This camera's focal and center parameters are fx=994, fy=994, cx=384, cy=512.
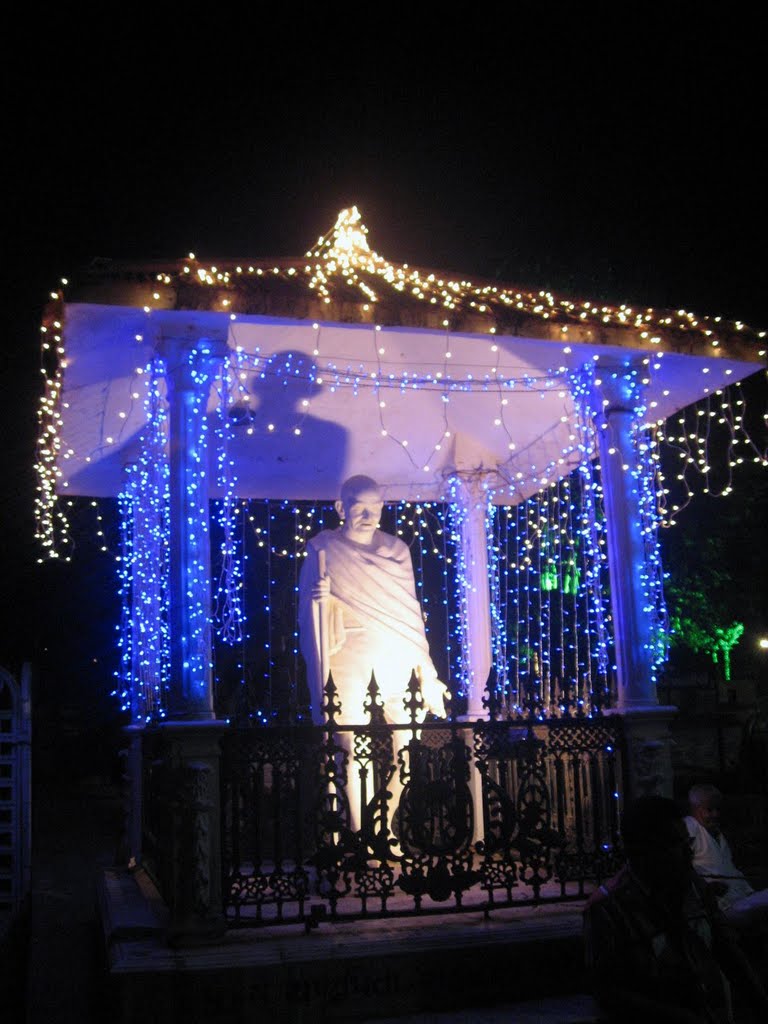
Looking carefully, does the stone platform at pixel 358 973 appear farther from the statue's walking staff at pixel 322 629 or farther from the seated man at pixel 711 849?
the statue's walking staff at pixel 322 629

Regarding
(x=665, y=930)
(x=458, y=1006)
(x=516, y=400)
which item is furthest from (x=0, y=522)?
(x=665, y=930)

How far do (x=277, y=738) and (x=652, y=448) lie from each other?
390 centimetres

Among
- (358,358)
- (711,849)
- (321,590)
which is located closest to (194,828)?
(321,590)

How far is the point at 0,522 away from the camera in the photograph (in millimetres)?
18281

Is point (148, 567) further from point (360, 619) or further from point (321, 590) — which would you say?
point (360, 619)

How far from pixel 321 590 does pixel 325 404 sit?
183 centimetres

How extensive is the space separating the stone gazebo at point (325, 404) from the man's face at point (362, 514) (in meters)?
0.92

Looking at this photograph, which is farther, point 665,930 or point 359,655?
point 359,655

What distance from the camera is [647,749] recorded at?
688 cm

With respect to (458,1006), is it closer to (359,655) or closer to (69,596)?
(359,655)

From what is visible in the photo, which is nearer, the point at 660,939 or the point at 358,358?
the point at 660,939

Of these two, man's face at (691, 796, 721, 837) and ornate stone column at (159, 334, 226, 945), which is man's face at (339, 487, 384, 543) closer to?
ornate stone column at (159, 334, 226, 945)

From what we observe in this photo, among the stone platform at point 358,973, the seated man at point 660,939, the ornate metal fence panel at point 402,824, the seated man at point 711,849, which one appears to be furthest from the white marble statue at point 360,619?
the seated man at point 660,939

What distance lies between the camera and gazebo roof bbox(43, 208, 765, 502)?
657cm
